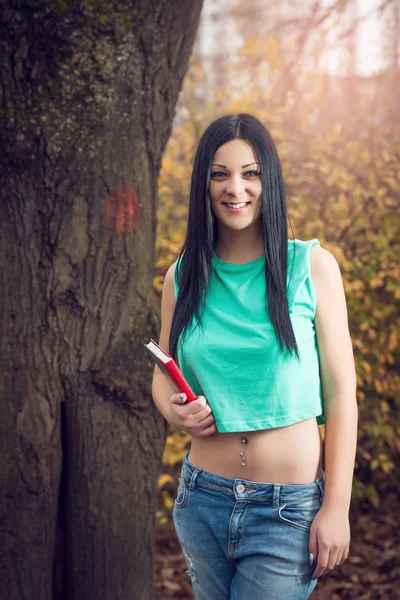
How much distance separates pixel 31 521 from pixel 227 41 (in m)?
13.3

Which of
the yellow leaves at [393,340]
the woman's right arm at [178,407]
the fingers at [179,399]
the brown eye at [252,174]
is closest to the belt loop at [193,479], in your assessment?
the woman's right arm at [178,407]

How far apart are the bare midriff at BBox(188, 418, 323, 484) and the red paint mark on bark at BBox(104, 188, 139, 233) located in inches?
47.9

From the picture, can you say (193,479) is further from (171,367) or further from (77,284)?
Answer: (77,284)

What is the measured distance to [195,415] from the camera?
2014 millimetres

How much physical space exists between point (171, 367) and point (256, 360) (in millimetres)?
243

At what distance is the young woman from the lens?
1936 millimetres

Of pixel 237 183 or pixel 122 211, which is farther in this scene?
pixel 122 211

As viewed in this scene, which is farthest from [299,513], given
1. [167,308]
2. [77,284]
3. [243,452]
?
[77,284]

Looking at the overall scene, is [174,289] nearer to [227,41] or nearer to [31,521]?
[31,521]

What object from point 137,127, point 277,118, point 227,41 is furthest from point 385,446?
point 227,41

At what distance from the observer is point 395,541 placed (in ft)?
15.2

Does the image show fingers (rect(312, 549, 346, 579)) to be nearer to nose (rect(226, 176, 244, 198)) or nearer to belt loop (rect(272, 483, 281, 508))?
belt loop (rect(272, 483, 281, 508))

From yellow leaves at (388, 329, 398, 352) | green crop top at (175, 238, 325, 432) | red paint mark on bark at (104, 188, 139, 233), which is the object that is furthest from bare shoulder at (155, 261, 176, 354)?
yellow leaves at (388, 329, 398, 352)

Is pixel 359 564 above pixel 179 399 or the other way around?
the other way around
